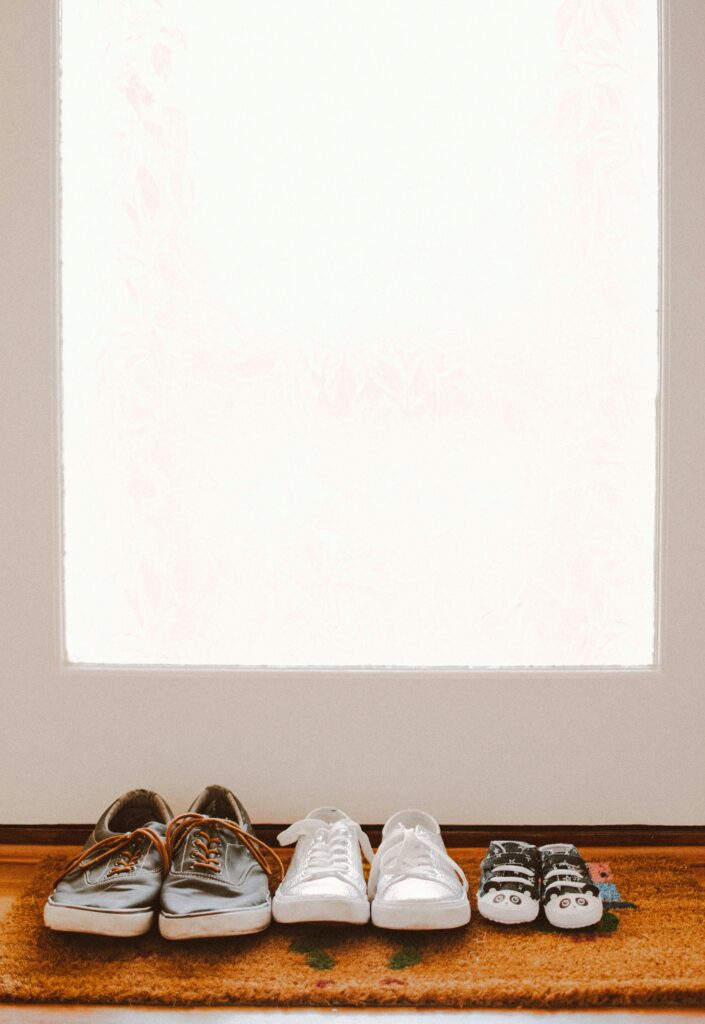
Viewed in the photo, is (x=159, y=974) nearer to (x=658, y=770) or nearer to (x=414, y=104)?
(x=658, y=770)

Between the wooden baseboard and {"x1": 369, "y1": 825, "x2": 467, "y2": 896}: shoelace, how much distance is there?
202 mm

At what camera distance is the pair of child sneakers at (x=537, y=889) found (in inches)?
36.1

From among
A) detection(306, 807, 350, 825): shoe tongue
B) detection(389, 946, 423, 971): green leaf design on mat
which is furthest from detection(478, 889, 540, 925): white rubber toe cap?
detection(306, 807, 350, 825): shoe tongue

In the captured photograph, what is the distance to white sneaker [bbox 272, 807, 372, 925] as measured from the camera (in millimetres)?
885

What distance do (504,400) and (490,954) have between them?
2.50 feet

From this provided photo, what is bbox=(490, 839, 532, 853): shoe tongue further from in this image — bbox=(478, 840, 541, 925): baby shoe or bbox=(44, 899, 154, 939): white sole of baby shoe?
bbox=(44, 899, 154, 939): white sole of baby shoe

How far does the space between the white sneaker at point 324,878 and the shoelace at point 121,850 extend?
160 mm

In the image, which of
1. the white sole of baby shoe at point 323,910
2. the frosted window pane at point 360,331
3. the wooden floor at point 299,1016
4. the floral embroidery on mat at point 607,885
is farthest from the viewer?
the frosted window pane at point 360,331

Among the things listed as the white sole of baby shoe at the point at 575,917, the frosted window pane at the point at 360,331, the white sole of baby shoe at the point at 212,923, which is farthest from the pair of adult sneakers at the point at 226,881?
the frosted window pane at the point at 360,331

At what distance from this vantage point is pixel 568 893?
930mm

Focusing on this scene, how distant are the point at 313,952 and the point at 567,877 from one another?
1.07 ft

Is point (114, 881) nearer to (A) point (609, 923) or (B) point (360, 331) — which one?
(A) point (609, 923)

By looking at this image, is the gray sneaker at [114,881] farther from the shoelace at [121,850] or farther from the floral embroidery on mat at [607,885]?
the floral embroidery on mat at [607,885]

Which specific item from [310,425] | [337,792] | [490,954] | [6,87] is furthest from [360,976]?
[6,87]
